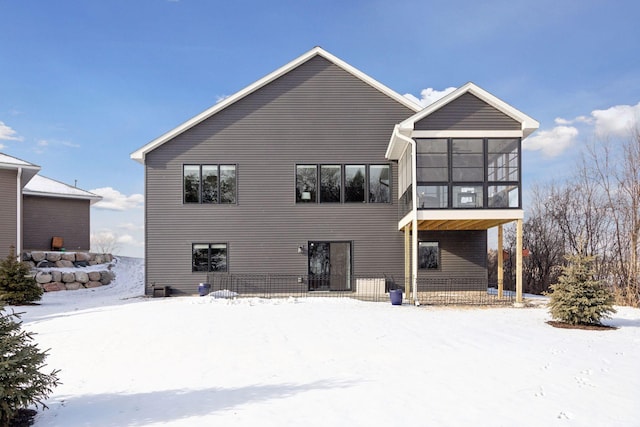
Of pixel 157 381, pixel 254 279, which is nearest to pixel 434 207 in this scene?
pixel 254 279

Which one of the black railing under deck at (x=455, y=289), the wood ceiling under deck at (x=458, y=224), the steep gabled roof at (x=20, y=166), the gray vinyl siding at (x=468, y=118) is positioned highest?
the gray vinyl siding at (x=468, y=118)

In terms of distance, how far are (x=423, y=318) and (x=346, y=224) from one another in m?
6.54

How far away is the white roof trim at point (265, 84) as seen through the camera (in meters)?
18.2

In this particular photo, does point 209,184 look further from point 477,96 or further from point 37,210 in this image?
point 37,210

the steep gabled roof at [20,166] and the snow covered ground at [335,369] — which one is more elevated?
the steep gabled roof at [20,166]

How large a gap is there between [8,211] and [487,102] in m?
19.5

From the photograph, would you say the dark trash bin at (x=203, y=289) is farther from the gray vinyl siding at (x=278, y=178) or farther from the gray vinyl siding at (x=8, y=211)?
the gray vinyl siding at (x=8, y=211)

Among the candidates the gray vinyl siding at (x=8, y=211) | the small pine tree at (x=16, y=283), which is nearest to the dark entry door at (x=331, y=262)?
the small pine tree at (x=16, y=283)

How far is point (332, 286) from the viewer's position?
18516mm

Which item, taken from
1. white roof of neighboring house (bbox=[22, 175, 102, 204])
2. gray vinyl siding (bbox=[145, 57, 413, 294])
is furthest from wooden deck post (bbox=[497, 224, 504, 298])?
white roof of neighboring house (bbox=[22, 175, 102, 204])

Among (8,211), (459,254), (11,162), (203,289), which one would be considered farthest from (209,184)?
(459,254)

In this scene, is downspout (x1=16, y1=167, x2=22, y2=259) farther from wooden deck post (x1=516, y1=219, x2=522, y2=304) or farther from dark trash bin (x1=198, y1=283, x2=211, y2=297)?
wooden deck post (x1=516, y1=219, x2=522, y2=304)

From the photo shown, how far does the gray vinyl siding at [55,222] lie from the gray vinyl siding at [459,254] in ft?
56.2

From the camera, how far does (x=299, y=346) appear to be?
9172 millimetres
